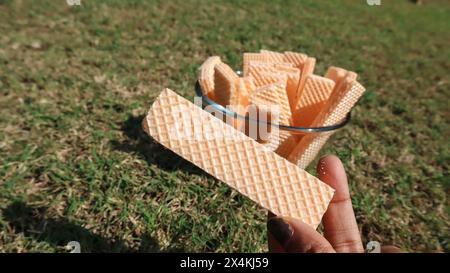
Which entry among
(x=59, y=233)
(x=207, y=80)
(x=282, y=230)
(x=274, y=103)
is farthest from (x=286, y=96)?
(x=59, y=233)

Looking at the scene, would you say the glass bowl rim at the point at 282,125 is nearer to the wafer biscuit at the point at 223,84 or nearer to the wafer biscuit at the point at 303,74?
the wafer biscuit at the point at 223,84

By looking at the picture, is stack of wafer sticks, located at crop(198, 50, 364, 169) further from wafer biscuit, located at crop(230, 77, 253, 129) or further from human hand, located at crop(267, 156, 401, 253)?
human hand, located at crop(267, 156, 401, 253)

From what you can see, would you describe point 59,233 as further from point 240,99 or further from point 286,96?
point 286,96

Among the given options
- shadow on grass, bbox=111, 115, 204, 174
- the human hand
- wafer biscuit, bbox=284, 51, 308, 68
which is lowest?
shadow on grass, bbox=111, 115, 204, 174

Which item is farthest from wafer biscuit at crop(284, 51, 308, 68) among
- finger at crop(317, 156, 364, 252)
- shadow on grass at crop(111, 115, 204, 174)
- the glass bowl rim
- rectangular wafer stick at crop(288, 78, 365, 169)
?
shadow on grass at crop(111, 115, 204, 174)
